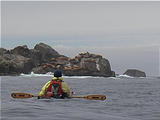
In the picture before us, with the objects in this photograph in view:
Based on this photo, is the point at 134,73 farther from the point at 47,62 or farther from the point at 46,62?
the point at 46,62

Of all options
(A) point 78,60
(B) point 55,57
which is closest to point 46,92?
(A) point 78,60

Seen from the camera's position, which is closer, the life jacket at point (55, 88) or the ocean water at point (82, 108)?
the ocean water at point (82, 108)

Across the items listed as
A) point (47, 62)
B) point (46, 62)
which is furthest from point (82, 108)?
point (46, 62)

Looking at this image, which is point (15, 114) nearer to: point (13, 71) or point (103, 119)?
point (103, 119)

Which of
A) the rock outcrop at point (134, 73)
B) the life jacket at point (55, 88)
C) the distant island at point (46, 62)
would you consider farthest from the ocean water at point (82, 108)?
the rock outcrop at point (134, 73)

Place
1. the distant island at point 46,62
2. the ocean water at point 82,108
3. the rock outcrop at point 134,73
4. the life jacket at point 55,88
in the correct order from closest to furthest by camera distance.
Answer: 1. the ocean water at point 82,108
2. the life jacket at point 55,88
3. the distant island at point 46,62
4. the rock outcrop at point 134,73

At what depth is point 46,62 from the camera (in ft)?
373

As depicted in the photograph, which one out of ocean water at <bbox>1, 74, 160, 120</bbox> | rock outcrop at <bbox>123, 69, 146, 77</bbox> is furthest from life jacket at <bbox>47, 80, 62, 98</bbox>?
rock outcrop at <bbox>123, 69, 146, 77</bbox>

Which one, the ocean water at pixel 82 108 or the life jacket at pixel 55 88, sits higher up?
the life jacket at pixel 55 88

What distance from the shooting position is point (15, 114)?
11344mm

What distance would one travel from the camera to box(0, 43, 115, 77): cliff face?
10121 centimetres

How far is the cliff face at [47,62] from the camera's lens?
101213mm

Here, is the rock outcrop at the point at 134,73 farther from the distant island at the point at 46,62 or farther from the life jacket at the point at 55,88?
the life jacket at the point at 55,88

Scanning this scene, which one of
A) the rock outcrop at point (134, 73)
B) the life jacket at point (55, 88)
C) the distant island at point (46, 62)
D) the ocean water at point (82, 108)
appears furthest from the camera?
the rock outcrop at point (134, 73)
